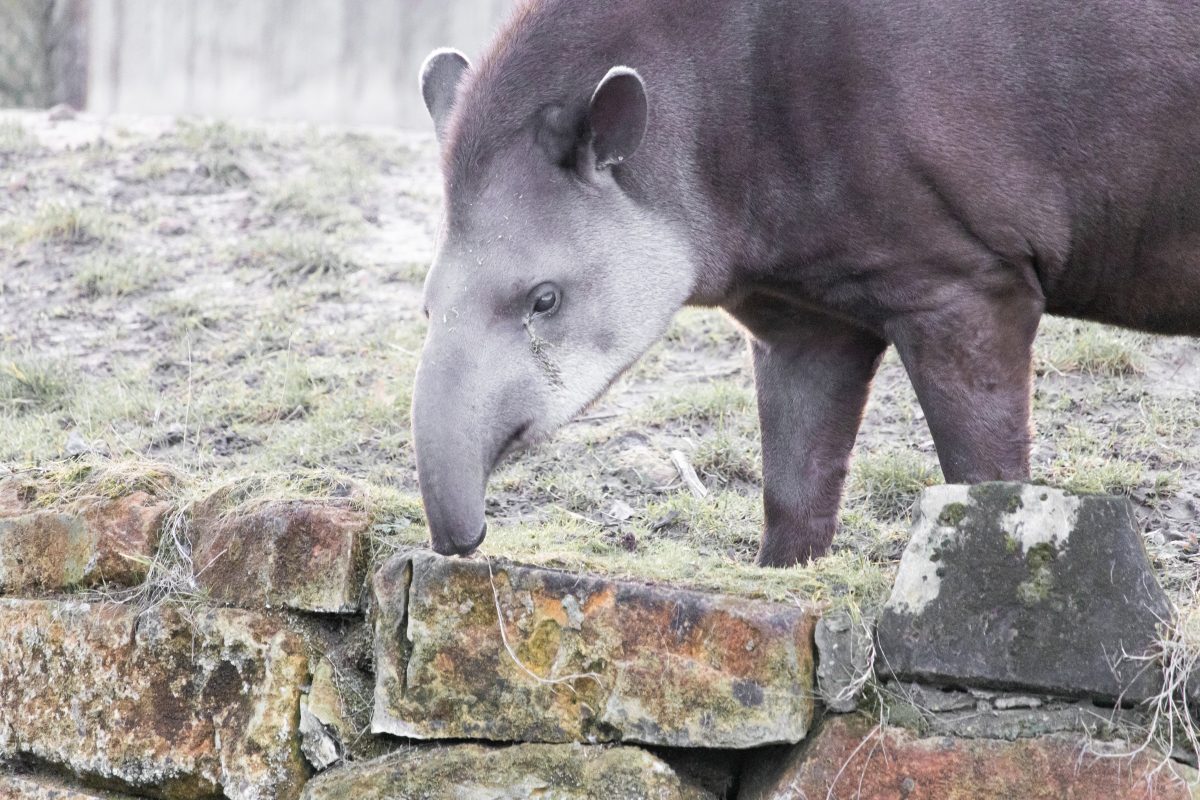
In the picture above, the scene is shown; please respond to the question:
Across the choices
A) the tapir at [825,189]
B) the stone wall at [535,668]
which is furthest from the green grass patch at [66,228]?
the tapir at [825,189]

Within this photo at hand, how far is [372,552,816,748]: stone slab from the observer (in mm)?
3514

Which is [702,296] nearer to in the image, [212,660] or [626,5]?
[626,5]

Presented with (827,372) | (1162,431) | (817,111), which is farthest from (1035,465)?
(817,111)

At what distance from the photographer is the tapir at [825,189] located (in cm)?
383

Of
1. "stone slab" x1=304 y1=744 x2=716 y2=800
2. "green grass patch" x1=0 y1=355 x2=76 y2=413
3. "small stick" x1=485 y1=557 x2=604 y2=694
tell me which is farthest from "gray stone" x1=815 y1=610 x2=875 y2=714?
"green grass patch" x1=0 y1=355 x2=76 y2=413

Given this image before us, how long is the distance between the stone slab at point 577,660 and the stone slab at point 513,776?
0.05 metres

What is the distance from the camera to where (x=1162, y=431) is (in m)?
5.13

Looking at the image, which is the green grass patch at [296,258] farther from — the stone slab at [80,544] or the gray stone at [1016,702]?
the gray stone at [1016,702]

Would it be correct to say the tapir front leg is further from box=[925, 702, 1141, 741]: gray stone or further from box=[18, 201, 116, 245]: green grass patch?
box=[18, 201, 116, 245]: green grass patch

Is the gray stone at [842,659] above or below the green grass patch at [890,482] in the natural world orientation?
above

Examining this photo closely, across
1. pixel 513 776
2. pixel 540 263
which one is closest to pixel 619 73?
pixel 540 263

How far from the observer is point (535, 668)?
12.1 feet

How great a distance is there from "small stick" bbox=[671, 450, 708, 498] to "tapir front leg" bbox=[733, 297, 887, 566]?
47 centimetres

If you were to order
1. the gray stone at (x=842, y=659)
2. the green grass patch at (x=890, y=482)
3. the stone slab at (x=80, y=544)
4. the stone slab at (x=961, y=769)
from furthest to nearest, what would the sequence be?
the green grass patch at (x=890, y=482)
the stone slab at (x=80, y=544)
the gray stone at (x=842, y=659)
the stone slab at (x=961, y=769)
